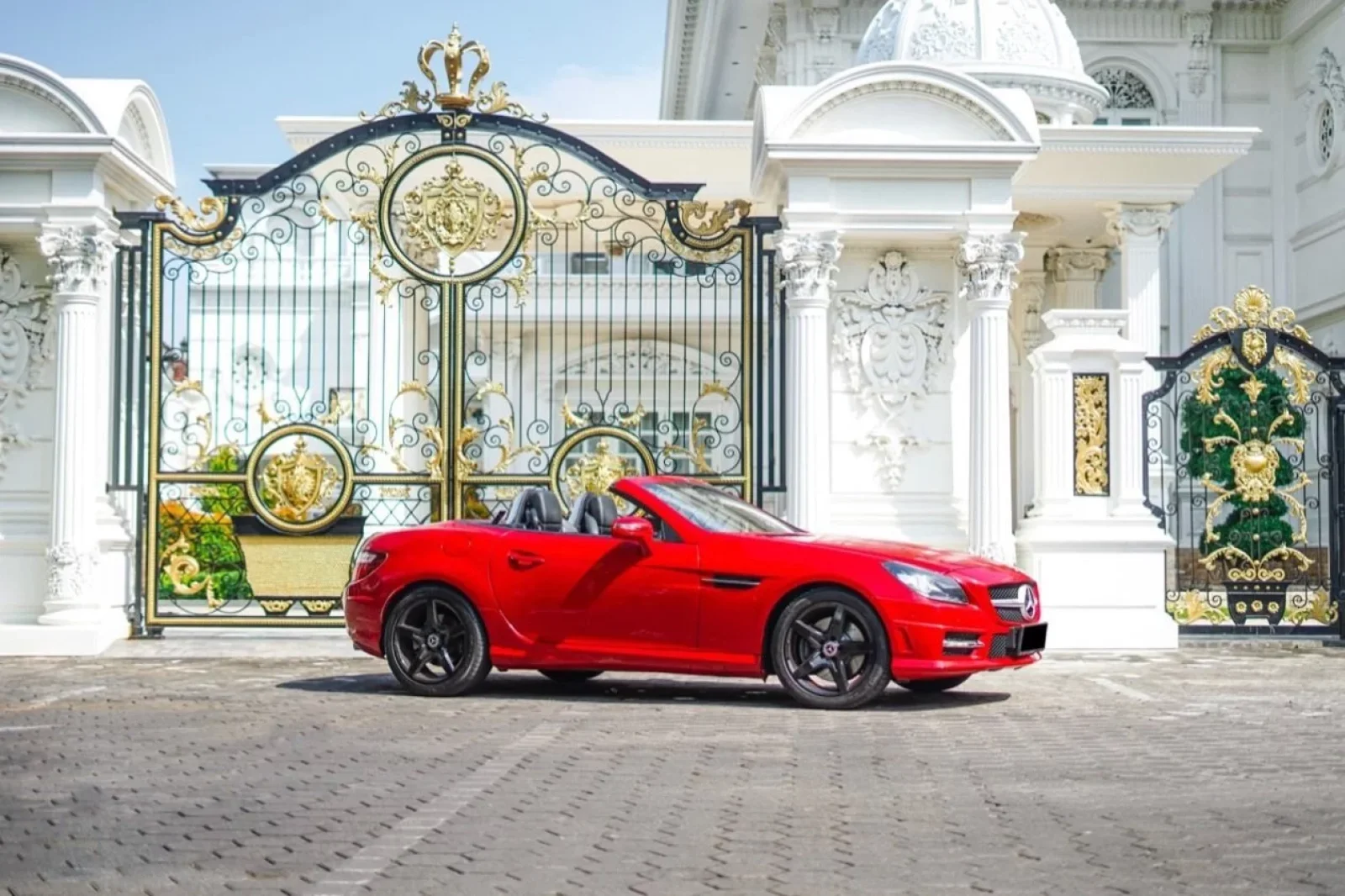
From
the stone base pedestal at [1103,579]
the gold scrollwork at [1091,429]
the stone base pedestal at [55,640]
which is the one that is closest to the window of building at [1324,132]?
the gold scrollwork at [1091,429]

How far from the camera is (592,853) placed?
634 centimetres

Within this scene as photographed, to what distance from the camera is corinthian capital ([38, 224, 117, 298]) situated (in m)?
15.6

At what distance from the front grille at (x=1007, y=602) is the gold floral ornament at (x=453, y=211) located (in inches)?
253

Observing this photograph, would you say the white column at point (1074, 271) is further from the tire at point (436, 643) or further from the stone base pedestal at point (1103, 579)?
the tire at point (436, 643)

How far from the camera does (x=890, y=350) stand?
16.2 m

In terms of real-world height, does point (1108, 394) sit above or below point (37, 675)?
above

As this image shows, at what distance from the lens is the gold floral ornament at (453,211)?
52.4 feet

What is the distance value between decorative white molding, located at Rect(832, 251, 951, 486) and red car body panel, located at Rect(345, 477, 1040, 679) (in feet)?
13.4

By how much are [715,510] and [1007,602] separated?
1999 mm

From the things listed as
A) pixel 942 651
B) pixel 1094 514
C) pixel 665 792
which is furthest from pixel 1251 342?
pixel 665 792

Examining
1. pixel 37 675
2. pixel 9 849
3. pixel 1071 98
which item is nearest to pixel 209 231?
pixel 37 675

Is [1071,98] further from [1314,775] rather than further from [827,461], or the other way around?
[1314,775]

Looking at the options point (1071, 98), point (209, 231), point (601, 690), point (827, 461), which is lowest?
point (601, 690)

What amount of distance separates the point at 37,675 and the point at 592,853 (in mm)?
8433
